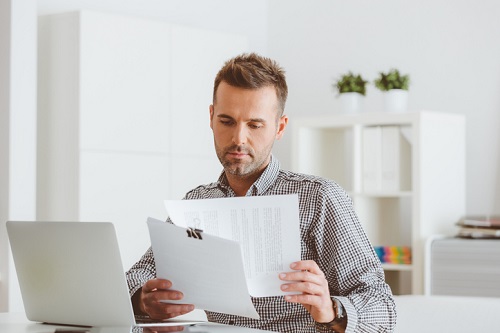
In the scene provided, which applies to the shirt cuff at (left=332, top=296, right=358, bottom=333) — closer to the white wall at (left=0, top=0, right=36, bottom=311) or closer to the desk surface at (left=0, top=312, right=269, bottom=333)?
the desk surface at (left=0, top=312, right=269, bottom=333)

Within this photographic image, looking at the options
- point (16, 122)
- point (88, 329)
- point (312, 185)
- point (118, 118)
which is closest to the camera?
point (88, 329)

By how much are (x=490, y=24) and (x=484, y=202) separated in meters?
0.85

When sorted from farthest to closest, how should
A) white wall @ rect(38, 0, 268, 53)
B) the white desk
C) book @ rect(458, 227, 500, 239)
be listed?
white wall @ rect(38, 0, 268, 53)
book @ rect(458, 227, 500, 239)
the white desk

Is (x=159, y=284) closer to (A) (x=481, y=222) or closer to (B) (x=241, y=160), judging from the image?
(B) (x=241, y=160)

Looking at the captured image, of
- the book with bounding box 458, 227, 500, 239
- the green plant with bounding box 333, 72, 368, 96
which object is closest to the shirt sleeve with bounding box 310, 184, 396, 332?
the book with bounding box 458, 227, 500, 239

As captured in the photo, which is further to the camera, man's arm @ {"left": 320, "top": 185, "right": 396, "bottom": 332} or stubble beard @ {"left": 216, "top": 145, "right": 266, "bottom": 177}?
stubble beard @ {"left": 216, "top": 145, "right": 266, "bottom": 177}

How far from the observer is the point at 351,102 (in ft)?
14.0

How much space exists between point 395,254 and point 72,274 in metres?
2.58

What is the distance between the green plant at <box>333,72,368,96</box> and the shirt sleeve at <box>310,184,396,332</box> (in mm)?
2391

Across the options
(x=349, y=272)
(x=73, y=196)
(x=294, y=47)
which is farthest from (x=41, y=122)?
(x=349, y=272)

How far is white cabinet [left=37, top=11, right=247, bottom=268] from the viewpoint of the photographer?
4.10 metres

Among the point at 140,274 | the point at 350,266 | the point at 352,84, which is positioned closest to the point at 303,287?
the point at 350,266

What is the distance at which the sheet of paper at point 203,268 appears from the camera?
5.00 feet

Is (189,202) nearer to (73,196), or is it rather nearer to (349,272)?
(349,272)
